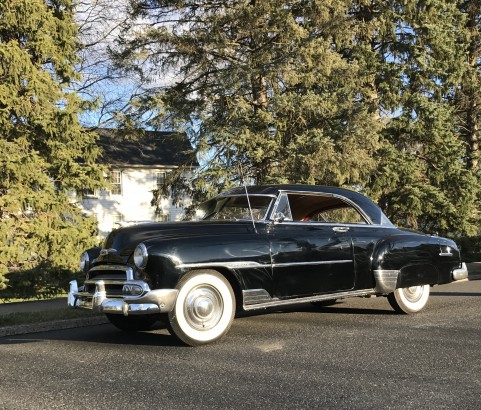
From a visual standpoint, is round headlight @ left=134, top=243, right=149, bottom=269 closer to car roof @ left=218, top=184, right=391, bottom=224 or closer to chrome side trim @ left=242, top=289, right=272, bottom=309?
chrome side trim @ left=242, top=289, right=272, bottom=309

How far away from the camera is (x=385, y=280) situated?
7.32m

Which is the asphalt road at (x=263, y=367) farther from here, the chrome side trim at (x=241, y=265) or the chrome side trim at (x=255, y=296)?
the chrome side trim at (x=241, y=265)

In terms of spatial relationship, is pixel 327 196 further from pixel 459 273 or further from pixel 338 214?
pixel 459 273

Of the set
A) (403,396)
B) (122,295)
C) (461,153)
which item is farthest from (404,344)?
(461,153)

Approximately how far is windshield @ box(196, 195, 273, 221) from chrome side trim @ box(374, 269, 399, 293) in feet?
6.13

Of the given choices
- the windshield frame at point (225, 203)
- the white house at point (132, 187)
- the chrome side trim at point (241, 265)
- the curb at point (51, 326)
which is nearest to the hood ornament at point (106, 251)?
the chrome side trim at point (241, 265)

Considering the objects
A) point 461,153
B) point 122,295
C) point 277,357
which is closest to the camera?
point 277,357

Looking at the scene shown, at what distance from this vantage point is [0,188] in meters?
12.1

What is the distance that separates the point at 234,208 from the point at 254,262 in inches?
43.1

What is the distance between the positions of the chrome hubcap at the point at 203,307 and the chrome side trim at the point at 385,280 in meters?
2.41

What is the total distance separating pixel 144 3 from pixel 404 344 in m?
14.9

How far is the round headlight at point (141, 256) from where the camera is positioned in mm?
5687

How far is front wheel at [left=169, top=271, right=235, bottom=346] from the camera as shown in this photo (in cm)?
584

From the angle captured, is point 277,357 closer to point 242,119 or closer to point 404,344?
point 404,344
